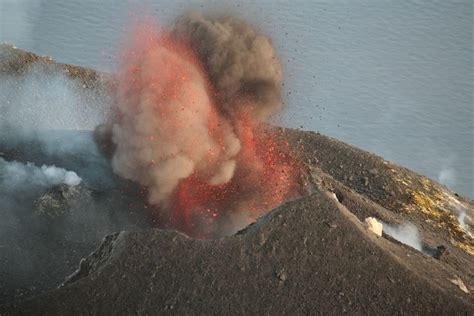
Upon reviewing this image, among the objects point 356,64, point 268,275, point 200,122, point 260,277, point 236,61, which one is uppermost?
point 236,61

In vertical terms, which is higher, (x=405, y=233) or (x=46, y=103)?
(x=405, y=233)

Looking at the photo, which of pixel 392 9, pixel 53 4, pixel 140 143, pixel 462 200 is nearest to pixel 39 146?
pixel 140 143

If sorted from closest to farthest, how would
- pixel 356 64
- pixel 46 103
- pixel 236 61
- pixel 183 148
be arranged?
1. pixel 183 148
2. pixel 236 61
3. pixel 46 103
4. pixel 356 64

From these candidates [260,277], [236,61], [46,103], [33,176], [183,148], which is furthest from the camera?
[46,103]

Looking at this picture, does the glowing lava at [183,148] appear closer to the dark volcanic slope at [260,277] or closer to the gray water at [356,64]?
the dark volcanic slope at [260,277]

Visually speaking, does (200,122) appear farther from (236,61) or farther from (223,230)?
(223,230)

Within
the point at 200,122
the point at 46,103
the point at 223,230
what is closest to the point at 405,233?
the point at 223,230

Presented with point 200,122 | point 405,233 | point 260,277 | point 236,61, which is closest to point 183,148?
point 200,122

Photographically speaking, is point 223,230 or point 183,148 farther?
point 183,148

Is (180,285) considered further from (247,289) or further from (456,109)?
(456,109)
